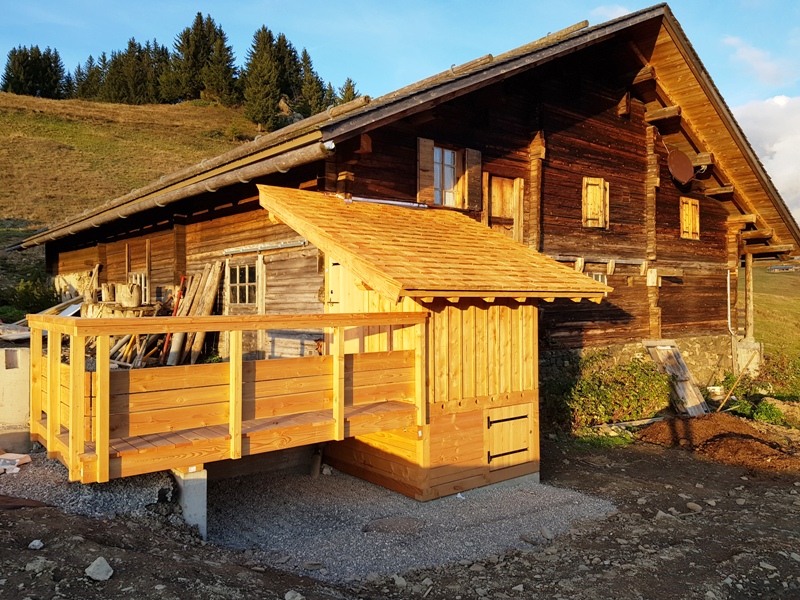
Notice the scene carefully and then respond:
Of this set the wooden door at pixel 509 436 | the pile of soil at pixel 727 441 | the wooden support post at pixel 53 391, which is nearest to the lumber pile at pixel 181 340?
the wooden support post at pixel 53 391

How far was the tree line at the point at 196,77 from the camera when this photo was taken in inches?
2756

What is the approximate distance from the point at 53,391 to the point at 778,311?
107ft

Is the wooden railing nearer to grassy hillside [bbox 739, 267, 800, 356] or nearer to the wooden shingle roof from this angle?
the wooden shingle roof

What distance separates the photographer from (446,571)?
5.95m

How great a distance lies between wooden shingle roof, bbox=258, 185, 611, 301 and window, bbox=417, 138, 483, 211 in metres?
0.64

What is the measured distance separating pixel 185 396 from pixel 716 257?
16.2m

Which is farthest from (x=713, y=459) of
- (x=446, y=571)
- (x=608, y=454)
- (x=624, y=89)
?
(x=624, y=89)

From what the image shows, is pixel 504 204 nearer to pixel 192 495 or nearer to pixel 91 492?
pixel 192 495

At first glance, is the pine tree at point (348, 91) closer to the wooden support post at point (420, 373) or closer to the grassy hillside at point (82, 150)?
the grassy hillside at point (82, 150)

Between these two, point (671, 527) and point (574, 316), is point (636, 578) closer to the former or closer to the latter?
point (671, 527)

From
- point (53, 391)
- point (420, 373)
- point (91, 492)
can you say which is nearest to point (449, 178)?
point (420, 373)

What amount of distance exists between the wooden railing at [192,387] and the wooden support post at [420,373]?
0.01 m

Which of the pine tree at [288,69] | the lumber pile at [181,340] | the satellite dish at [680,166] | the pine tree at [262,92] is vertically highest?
the pine tree at [288,69]

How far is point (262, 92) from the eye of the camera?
64188 millimetres
